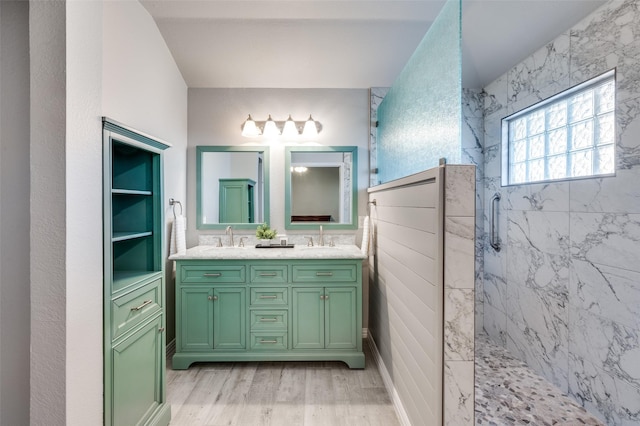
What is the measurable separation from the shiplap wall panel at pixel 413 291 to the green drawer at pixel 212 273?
3.89ft

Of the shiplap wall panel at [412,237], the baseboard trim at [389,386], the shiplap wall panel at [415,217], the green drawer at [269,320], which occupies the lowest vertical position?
the baseboard trim at [389,386]

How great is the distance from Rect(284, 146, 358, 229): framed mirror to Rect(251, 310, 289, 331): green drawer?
2.96 ft

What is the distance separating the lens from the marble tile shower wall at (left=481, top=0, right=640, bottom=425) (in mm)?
1668

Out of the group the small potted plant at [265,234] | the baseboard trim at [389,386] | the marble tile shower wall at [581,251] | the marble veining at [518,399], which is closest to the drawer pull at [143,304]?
the small potted plant at [265,234]

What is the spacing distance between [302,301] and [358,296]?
0.47 m

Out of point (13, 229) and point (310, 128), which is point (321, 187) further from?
point (13, 229)

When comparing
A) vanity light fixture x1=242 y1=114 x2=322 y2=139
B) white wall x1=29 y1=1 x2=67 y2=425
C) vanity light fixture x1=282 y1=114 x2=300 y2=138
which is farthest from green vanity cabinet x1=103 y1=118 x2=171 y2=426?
vanity light fixture x1=282 y1=114 x2=300 y2=138

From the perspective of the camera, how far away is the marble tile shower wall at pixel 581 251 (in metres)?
1.67

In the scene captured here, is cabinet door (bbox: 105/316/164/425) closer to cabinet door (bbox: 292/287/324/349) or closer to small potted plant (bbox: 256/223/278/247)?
cabinet door (bbox: 292/287/324/349)

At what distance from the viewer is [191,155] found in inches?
117

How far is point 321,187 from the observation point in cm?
302

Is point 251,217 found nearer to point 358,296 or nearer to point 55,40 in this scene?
point 358,296

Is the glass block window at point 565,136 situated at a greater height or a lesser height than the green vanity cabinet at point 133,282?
greater

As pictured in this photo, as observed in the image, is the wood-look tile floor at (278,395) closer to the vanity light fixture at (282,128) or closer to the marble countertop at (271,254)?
the marble countertop at (271,254)
